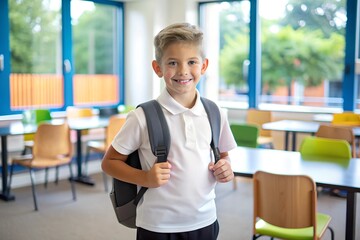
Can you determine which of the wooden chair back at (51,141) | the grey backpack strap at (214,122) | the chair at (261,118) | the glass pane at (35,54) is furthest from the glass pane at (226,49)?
the grey backpack strap at (214,122)

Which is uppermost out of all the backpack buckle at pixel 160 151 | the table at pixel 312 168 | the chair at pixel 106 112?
the backpack buckle at pixel 160 151

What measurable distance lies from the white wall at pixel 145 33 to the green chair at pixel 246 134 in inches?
109

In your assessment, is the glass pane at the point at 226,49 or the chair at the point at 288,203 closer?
the chair at the point at 288,203

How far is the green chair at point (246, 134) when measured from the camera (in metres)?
4.30

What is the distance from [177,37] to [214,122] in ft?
1.07

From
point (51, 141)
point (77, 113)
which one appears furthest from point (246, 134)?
point (77, 113)

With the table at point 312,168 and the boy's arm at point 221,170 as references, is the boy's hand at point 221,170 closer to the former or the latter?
the boy's arm at point 221,170

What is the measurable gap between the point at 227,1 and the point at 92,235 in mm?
4399

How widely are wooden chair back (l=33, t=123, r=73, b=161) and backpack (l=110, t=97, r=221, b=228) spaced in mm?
3167

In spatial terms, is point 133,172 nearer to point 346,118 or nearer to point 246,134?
point 246,134

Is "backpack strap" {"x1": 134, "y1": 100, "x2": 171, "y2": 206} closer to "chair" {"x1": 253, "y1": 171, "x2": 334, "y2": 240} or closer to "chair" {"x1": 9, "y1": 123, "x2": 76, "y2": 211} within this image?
"chair" {"x1": 253, "y1": 171, "x2": 334, "y2": 240}

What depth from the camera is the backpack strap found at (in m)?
1.44

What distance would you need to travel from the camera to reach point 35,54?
6.05 meters

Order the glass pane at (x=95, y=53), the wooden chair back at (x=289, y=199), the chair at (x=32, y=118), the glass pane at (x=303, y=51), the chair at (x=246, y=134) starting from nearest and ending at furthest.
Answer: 1. the wooden chair back at (x=289, y=199)
2. the chair at (x=246, y=134)
3. the chair at (x=32, y=118)
4. the glass pane at (x=303, y=51)
5. the glass pane at (x=95, y=53)
